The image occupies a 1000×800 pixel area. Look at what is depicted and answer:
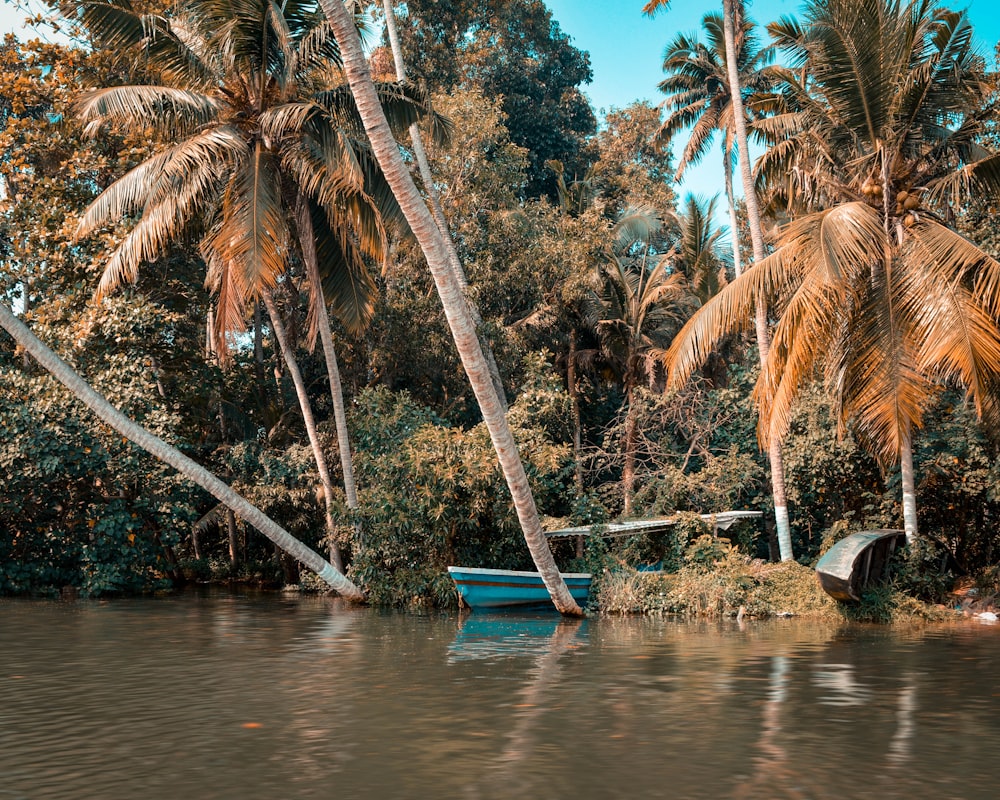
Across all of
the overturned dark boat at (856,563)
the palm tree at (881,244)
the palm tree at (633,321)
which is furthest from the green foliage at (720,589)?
the palm tree at (633,321)

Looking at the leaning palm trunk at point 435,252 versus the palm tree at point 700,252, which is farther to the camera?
the palm tree at point 700,252

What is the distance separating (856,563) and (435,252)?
25.1 feet

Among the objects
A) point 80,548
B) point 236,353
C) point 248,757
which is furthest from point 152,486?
Result: point 248,757

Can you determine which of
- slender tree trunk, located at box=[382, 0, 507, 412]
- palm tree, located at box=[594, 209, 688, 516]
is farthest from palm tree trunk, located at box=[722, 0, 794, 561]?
palm tree, located at box=[594, 209, 688, 516]

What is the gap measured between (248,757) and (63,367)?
34.4ft

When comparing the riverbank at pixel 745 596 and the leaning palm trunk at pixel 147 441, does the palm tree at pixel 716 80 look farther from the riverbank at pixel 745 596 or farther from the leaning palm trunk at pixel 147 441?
the leaning palm trunk at pixel 147 441

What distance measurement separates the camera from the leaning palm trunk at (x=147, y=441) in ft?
48.0

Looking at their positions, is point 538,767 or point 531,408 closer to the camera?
point 538,767

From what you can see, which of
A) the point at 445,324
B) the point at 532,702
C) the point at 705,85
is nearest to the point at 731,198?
the point at 705,85

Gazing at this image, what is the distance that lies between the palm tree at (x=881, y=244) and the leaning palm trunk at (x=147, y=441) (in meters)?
6.95

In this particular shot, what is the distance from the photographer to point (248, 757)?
629cm

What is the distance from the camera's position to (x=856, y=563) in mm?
14500

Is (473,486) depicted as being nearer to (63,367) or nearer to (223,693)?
(63,367)

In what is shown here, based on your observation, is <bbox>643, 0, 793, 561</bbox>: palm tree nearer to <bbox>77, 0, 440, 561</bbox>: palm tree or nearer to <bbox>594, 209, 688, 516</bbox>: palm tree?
<bbox>594, 209, 688, 516</bbox>: palm tree
